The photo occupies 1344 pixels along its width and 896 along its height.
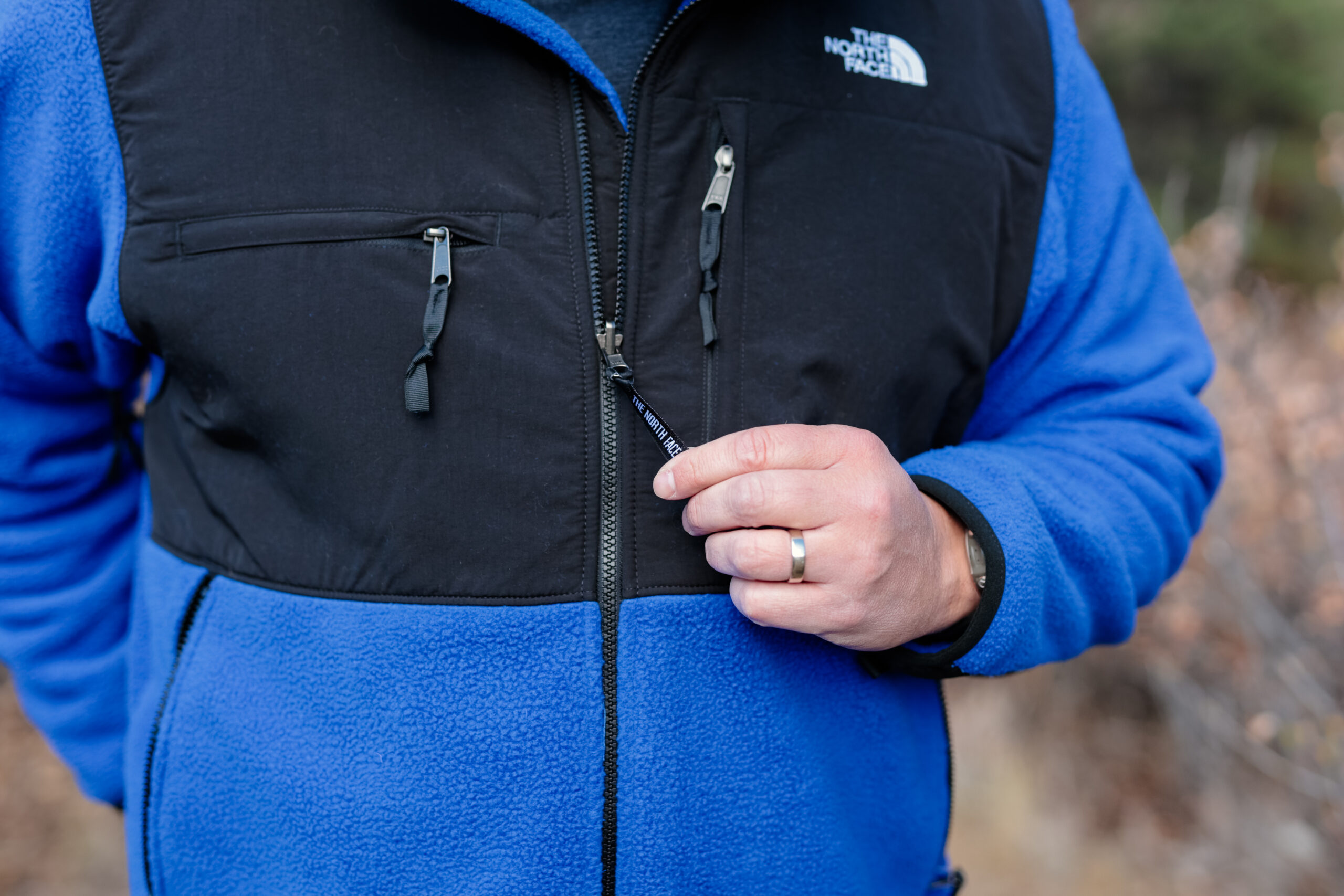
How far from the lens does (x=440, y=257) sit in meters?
1.13

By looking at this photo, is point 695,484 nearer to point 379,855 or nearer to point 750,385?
point 750,385

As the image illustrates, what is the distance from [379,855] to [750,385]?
0.72 m

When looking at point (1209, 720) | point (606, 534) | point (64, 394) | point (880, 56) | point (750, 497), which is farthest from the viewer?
point (1209, 720)

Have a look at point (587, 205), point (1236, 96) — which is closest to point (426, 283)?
point (587, 205)

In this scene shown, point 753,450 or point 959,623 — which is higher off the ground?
point 753,450

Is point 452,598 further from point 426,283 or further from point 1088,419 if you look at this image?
point 1088,419

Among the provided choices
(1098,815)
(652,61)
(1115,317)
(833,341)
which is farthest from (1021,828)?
(652,61)

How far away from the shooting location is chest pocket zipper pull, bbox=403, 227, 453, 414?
112 cm

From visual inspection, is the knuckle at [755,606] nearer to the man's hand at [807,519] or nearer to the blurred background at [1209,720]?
the man's hand at [807,519]

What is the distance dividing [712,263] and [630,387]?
194 mm

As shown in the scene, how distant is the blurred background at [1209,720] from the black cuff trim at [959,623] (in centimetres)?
224

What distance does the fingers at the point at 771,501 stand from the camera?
1.07 m

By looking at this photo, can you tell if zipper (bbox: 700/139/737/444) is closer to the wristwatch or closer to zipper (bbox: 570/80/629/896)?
zipper (bbox: 570/80/629/896)

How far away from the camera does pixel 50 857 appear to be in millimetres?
3625
